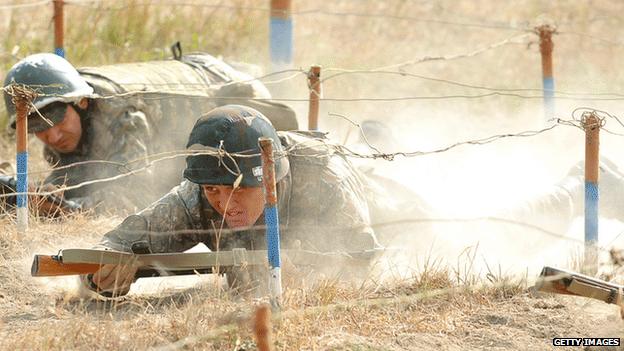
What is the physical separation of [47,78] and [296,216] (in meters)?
2.20

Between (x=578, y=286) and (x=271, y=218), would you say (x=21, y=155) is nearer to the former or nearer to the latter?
(x=271, y=218)

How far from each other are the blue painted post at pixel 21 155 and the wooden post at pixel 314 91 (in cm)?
186

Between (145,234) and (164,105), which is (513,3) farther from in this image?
(145,234)

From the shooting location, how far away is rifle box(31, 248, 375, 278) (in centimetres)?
464

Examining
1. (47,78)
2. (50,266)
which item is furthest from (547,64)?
(50,266)

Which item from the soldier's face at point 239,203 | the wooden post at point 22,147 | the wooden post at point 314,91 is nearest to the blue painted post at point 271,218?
the soldier's face at point 239,203

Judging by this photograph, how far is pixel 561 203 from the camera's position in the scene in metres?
6.79

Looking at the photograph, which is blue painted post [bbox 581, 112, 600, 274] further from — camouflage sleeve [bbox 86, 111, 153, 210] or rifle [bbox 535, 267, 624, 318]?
camouflage sleeve [bbox 86, 111, 153, 210]

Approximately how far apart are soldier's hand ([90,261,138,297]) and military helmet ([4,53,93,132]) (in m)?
1.89

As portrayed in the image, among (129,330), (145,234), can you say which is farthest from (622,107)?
(129,330)

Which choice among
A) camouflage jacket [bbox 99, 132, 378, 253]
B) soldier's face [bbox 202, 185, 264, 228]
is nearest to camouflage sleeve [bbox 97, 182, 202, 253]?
camouflage jacket [bbox 99, 132, 378, 253]

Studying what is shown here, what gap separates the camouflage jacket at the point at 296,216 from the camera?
202 inches

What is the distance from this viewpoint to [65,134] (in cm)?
691

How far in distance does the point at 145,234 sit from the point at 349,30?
8688mm
